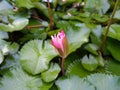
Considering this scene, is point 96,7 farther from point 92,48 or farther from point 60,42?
point 60,42

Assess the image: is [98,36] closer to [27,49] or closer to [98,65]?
[98,65]

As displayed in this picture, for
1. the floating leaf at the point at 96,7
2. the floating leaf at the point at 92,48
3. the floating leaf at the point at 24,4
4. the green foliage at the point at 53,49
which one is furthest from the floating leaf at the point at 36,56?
the floating leaf at the point at 96,7

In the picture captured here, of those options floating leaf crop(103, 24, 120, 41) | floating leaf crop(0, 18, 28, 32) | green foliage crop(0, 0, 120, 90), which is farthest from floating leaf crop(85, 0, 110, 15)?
floating leaf crop(0, 18, 28, 32)

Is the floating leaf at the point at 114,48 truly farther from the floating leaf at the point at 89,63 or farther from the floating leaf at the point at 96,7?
the floating leaf at the point at 96,7

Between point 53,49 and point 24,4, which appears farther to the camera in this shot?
point 24,4

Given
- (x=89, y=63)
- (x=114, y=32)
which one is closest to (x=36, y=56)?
(x=89, y=63)

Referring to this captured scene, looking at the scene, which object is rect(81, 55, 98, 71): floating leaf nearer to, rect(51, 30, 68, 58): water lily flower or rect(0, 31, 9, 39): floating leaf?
rect(51, 30, 68, 58): water lily flower

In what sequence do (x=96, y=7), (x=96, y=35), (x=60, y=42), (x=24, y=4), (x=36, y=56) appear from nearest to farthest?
1. (x=60, y=42)
2. (x=36, y=56)
3. (x=96, y=35)
4. (x=24, y=4)
5. (x=96, y=7)
